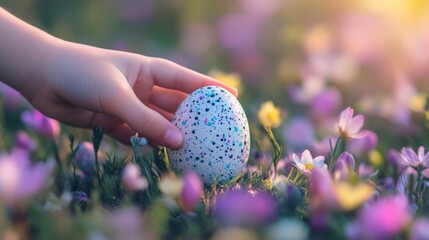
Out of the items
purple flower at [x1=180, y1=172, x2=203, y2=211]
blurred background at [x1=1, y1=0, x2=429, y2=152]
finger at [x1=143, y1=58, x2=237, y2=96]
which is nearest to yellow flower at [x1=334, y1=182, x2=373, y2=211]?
purple flower at [x1=180, y1=172, x2=203, y2=211]

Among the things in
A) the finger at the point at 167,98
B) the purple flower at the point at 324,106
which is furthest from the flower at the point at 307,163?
the purple flower at the point at 324,106

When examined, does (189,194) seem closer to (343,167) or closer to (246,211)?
(246,211)

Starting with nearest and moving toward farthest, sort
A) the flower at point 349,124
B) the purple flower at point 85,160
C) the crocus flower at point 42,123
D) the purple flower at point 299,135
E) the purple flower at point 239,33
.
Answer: the flower at point 349,124, the purple flower at point 85,160, the crocus flower at point 42,123, the purple flower at point 299,135, the purple flower at point 239,33

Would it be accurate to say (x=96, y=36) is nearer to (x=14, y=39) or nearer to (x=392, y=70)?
(x=392, y=70)

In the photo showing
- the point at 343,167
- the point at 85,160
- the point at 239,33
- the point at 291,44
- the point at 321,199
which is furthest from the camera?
the point at 239,33

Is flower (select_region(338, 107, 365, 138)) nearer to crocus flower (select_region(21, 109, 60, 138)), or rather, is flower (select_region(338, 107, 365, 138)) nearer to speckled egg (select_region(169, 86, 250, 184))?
speckled egg (select_region(169, 86, 250, 184))

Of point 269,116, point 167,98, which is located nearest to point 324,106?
point 269,116

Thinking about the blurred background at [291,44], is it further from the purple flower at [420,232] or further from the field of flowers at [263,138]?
the purple flower at [420,232]
